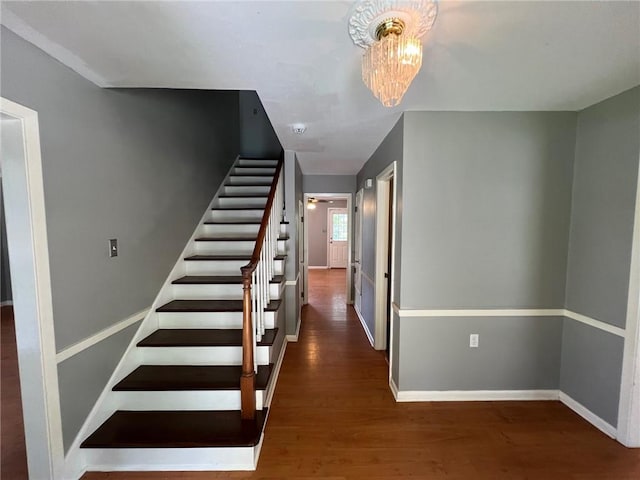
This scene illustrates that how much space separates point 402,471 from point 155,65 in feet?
8.98

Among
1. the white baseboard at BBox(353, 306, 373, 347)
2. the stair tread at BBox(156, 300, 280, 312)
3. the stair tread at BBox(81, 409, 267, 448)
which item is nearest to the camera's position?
the stair tread at BBox(81, 409, 267, 448)

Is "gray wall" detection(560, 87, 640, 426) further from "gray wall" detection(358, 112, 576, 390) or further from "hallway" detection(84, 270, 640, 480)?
"hallway" detection(84, 270, 640, 480)

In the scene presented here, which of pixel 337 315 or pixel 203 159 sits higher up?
pixel 203 159

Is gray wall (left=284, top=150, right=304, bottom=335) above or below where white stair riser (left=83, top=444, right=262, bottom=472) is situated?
above

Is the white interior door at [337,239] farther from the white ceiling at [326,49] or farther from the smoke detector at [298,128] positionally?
the white ceiling at [326,49]

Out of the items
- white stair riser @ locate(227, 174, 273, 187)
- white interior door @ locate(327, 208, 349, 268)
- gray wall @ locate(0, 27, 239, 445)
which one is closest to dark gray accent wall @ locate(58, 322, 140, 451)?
gray wall @ locate(0, 27, 239, 445)

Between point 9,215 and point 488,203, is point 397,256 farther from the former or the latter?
point 9,215

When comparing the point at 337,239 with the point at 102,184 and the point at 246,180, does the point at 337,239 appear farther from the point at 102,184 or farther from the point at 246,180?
the point at 102,184

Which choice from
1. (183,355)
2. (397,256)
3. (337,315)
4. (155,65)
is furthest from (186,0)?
(337,315)

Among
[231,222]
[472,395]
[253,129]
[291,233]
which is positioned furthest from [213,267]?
Answer: [253,129]

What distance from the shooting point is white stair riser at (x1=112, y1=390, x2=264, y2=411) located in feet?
6.00

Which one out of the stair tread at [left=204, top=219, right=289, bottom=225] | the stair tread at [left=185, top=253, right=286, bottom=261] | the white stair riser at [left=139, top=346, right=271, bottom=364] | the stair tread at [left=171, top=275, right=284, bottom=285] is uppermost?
the stair tread at [left=204, top=219, right=289, bottom=225]

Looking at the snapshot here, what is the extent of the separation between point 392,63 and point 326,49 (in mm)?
510

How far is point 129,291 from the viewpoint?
2.00 metres
